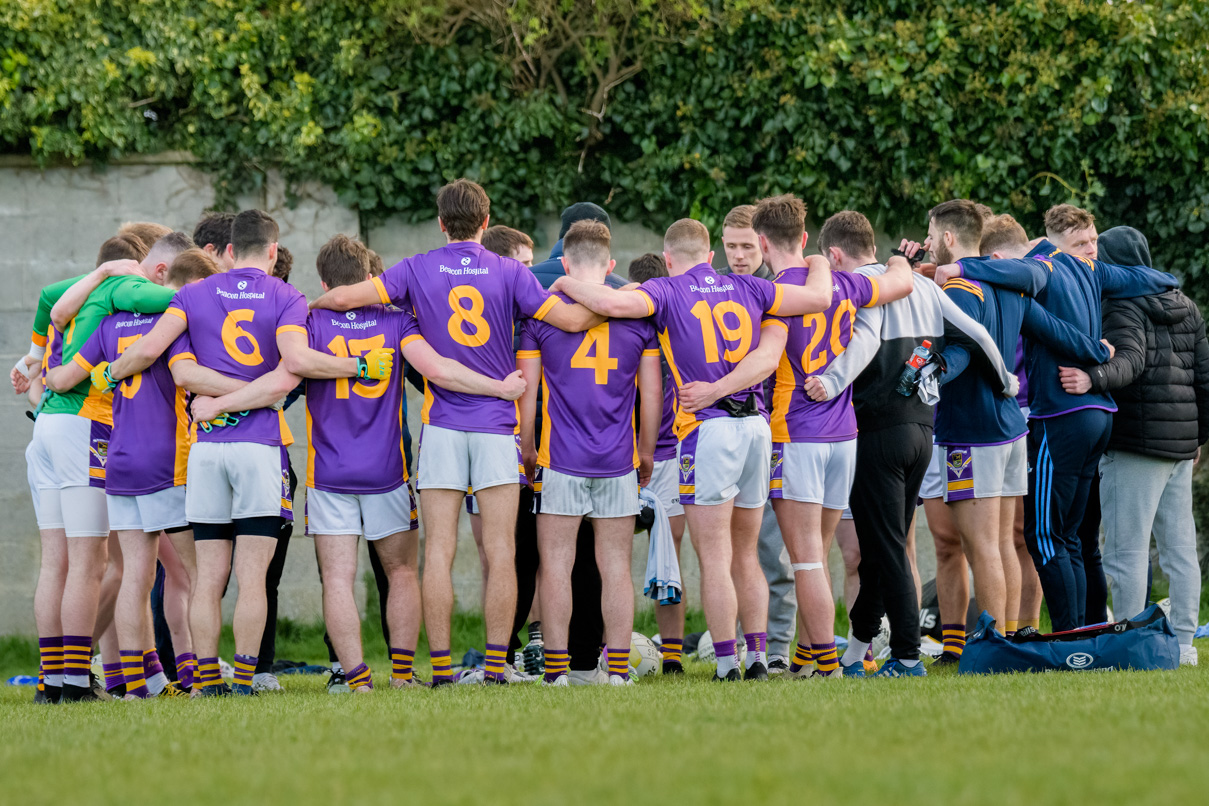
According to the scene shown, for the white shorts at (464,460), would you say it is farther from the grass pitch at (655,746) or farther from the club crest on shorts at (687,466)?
the grass pitch at (655,746)

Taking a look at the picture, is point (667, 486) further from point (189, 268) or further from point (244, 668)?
point (189, 268)

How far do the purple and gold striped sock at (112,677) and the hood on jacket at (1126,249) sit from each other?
20.0ft

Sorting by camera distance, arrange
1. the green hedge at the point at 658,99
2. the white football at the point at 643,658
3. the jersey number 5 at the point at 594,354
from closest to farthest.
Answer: the jersey number 5 at the point at 594,354
the white football at the point at 643,658
the green hedge at the point at 658,99

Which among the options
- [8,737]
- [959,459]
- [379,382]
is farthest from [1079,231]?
[8,737]

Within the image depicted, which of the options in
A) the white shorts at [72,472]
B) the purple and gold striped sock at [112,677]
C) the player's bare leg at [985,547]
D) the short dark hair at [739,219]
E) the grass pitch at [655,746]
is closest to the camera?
the grass pitch at [655,746]

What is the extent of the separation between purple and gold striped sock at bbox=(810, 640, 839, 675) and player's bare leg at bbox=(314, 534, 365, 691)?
7.40ft

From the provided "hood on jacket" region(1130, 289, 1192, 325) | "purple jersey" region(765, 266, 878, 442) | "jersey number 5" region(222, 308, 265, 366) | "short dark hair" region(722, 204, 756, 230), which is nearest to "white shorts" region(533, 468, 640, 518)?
"purple jersey" region(765, 266, 878, 442)

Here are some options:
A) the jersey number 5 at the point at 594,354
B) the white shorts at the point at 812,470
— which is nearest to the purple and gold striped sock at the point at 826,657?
the white shorts at the point at 812,470

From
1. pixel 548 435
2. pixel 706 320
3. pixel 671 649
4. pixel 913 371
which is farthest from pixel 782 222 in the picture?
pixel 671 649

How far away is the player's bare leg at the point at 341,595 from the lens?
20.0ft

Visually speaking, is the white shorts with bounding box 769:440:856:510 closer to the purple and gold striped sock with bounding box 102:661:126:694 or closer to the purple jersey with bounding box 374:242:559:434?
the purple jersey with bounding box 374:242:559:434

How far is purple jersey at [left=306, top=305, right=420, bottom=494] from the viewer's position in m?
6.14

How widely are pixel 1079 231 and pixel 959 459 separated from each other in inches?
65.0

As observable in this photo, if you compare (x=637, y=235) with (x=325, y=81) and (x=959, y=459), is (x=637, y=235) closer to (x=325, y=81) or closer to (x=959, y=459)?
(x=325, y=81)
